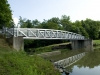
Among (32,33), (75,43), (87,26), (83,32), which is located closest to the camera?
(32,33)

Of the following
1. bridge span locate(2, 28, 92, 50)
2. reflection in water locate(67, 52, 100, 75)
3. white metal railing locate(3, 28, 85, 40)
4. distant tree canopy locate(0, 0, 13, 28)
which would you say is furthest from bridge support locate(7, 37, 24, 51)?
reflection in water locate(67, 52, 100, 75)

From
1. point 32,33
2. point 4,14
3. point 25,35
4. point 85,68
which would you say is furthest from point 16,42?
point 85,68

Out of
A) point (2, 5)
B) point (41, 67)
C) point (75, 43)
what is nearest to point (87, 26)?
point (75, 43)

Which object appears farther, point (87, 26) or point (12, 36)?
point (87, 26)

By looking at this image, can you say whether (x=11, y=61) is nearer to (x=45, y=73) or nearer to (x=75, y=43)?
(x=45, y=73)

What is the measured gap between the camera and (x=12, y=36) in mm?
23656

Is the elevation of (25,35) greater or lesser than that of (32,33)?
lesser

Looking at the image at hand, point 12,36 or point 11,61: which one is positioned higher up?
point 12,36

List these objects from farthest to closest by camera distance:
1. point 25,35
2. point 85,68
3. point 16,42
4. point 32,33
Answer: point 32,33
point 25,35
point 16,42
point 85,68

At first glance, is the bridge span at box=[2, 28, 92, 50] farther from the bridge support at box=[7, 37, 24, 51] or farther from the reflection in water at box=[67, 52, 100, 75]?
the reflection in water at box=[67, 52, 100, 75]

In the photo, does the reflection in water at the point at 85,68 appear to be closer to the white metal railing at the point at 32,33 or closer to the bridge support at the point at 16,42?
the bridge support at the point at 16,42

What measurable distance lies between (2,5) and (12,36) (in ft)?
20.5

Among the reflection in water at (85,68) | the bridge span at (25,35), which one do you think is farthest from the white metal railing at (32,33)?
the reflection in water at (85,68)

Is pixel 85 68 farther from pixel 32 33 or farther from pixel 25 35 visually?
pixel 32 33
